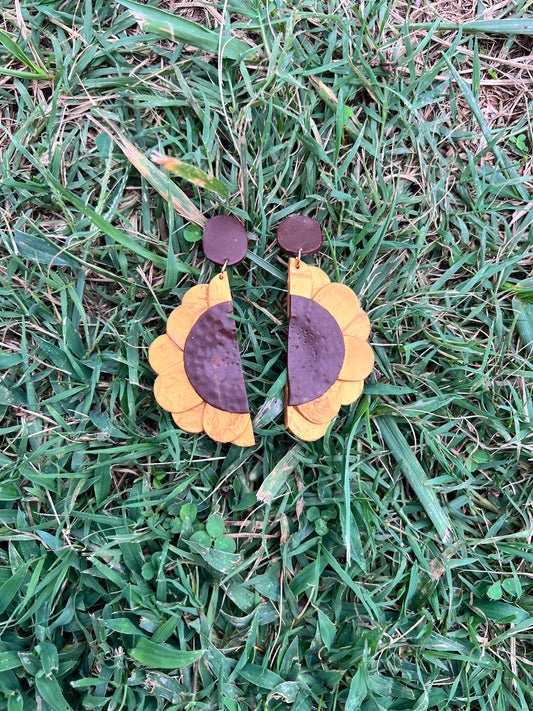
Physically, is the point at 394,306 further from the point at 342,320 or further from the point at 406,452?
the point at 406,452

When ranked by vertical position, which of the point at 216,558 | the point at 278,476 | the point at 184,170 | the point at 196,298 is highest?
the point at 184,170

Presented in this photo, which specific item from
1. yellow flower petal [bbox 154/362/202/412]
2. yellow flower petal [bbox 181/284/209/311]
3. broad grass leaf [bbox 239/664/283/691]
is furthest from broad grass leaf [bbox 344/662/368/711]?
yellow flower petal [bbox 181/284/209/311]

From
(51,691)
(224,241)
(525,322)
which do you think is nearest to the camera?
(51,691)

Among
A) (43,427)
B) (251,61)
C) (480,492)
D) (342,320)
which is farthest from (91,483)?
(251,61)

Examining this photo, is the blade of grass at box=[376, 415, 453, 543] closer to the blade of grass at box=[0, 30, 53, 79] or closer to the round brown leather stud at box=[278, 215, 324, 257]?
the round brown leather stud at box=[278, 215, 324, 257]

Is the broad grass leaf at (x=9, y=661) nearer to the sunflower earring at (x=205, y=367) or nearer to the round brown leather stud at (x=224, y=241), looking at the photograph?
the sunflower earring at (x=205, y=367)

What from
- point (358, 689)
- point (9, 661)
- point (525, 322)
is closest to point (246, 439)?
point (358, 689)

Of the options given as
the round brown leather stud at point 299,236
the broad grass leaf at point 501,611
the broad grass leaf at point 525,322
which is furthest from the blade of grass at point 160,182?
the broad grass leaf at point 501,611

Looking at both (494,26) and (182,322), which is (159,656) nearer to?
(182,322)
